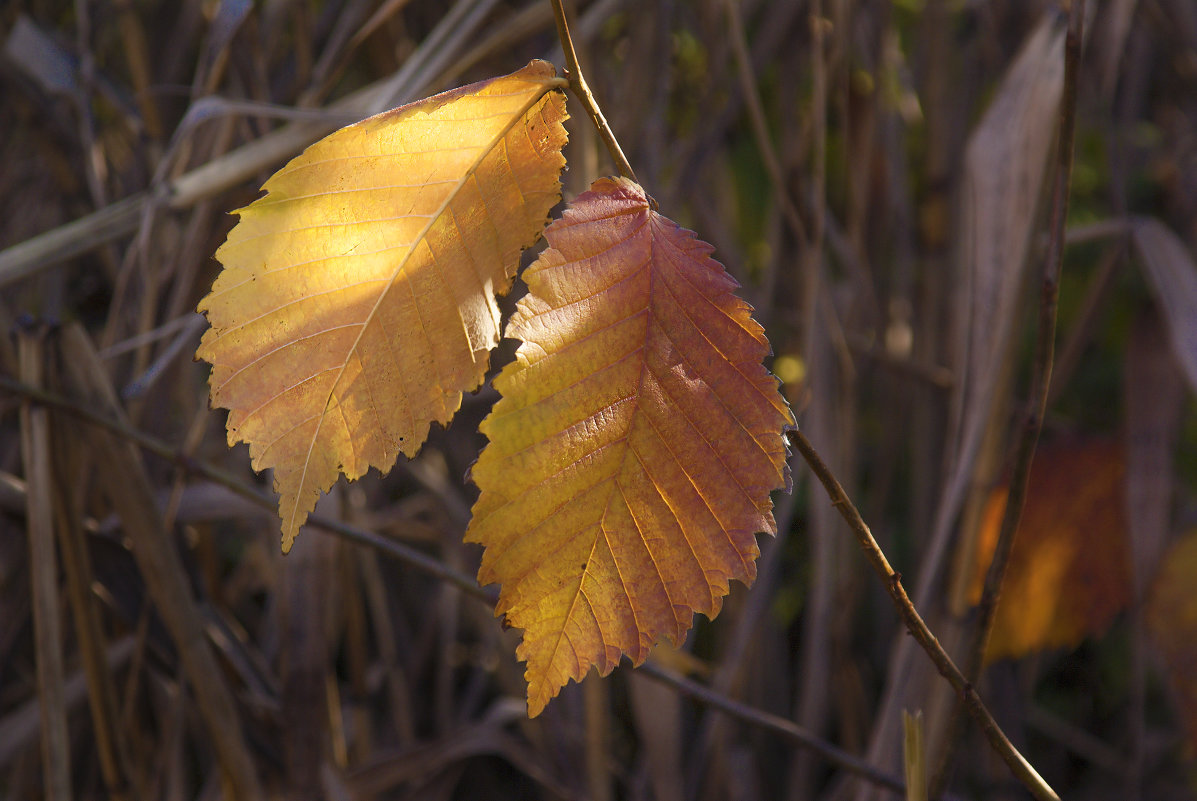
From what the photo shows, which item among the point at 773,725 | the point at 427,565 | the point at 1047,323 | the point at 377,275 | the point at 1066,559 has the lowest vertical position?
the point at 1066,559

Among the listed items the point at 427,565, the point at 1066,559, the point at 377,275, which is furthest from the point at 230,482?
the point at 1066,559

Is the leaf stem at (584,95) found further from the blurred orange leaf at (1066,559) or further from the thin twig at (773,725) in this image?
the blurred orange leaf at (1066,559)

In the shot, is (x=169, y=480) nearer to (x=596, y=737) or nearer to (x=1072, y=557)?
(x=596, y=737)

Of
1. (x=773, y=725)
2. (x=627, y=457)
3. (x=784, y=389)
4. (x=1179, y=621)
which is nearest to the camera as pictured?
(x=627, y=457)

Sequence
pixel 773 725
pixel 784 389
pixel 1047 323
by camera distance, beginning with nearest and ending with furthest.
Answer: pixel 1047 323, pixel 773 725, pixel 784 389

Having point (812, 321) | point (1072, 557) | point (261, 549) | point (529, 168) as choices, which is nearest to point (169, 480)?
point (261, 549)

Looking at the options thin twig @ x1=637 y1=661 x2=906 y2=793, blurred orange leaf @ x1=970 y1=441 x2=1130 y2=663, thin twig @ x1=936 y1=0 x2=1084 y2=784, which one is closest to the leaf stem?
thin twig @ x1=936 y1=0 x2=1084 y2=784

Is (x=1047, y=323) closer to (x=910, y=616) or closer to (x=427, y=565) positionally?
(x=910, y=616)
